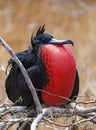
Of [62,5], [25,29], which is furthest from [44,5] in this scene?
[25,29]

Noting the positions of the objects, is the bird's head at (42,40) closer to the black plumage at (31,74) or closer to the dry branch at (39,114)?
the black plumage at (31,74)

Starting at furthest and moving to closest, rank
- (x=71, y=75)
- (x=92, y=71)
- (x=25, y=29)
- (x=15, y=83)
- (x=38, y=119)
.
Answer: (x=25, y=29) < (x=92, y=71) < (x=15, y=83) < (x=71, y=75) < (x=38, y=119)

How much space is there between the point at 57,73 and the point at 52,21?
3.00m

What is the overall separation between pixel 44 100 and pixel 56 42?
0.48ft

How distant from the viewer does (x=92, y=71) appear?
3375mm

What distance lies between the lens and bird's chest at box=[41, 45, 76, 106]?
59.9 inches

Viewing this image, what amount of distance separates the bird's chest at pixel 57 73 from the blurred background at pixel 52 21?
6.79ft

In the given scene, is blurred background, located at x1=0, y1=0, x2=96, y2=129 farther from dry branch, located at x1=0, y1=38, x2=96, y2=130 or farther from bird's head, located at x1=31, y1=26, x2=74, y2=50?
dry branch, located at x1=0, y1=38, x2=96, y2=130

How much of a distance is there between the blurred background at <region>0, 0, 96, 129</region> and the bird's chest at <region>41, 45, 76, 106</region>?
2.07 meters

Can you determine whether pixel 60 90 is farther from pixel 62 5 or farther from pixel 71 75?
pixel 62 5

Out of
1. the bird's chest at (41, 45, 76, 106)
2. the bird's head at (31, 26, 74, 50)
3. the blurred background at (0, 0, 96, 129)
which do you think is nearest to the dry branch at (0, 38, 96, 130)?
the bird's chest at (41, 45, 76, 106)

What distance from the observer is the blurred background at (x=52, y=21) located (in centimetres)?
402

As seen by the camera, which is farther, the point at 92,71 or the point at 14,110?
the point at 92,71

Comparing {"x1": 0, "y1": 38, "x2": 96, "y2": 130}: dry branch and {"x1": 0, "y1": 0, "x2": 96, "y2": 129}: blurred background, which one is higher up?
{"x1": 0, "y1": 0, "x2": 96, "y2": 129}: blurred background
